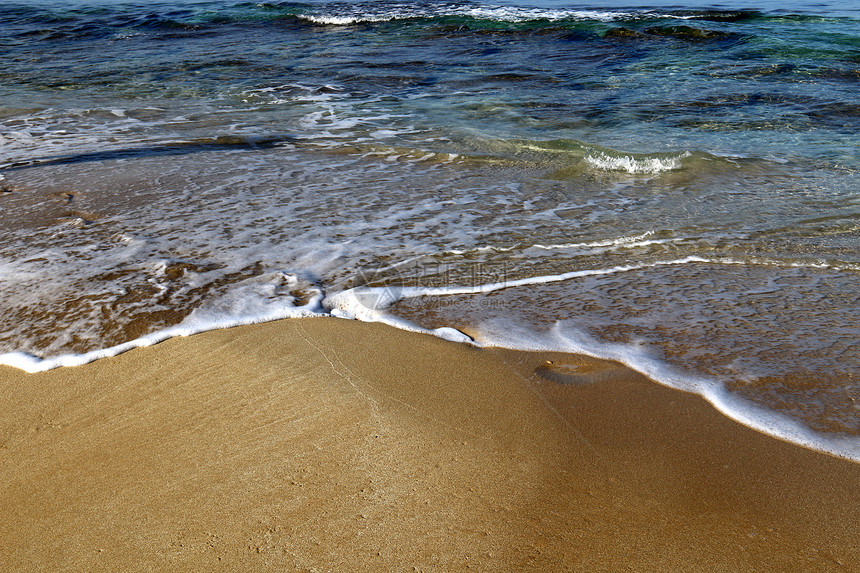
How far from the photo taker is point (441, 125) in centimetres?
820

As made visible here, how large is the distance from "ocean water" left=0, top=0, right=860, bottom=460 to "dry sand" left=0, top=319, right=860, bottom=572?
28 cm

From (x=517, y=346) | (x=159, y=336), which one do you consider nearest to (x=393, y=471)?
(x=517, y=346)

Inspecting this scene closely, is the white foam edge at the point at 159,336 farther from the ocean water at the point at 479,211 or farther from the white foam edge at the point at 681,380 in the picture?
the white foam edge at the point at 681,380

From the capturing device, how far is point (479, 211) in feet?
16.4

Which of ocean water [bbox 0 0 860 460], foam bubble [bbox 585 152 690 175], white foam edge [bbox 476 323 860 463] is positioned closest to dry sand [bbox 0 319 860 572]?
white foam edge [bbox 476 323 860 463]

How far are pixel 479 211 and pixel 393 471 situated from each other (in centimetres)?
304

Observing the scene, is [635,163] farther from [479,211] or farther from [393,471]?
[393,471]

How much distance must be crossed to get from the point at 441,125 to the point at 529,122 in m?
1.10

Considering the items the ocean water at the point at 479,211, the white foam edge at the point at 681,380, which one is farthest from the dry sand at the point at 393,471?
the ocean water at the point at 479,211

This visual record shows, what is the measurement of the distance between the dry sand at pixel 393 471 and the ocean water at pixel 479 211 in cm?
28

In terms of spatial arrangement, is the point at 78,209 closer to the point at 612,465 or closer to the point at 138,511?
the point at 138,511

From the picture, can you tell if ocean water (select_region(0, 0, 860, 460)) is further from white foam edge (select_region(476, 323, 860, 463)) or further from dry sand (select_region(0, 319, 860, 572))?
dry sand (select_region(0, 319, 860, 572))

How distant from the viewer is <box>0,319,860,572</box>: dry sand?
6.31ft

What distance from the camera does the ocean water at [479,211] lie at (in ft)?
10.3
